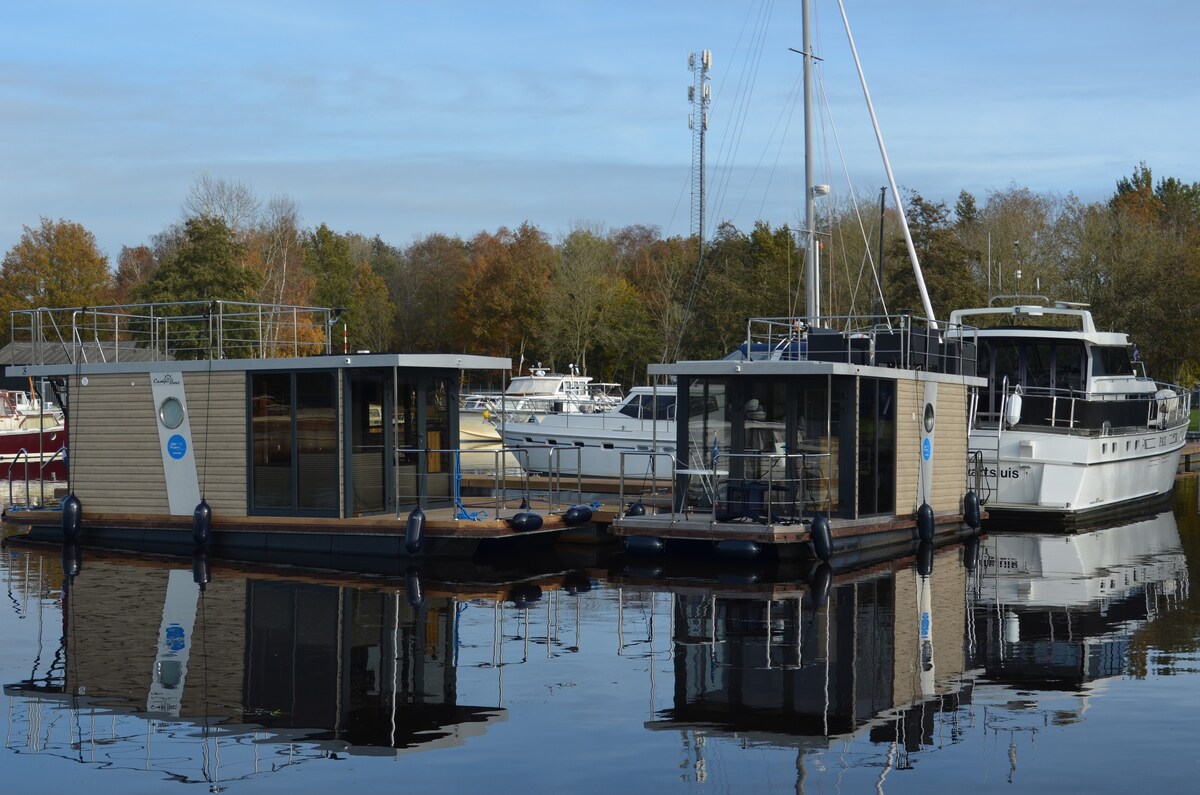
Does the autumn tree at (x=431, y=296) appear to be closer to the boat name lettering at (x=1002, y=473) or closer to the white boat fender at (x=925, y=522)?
the boat name lettering at (x=1002, y=473)

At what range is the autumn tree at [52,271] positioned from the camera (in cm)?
6456

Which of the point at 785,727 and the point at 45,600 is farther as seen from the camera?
the point at 45,600

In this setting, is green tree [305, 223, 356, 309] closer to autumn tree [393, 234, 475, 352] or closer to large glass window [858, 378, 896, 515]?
autumn tree [393, 234, 475, 352]

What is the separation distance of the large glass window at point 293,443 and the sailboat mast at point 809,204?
10539 mm

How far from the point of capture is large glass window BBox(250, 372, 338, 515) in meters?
20.5

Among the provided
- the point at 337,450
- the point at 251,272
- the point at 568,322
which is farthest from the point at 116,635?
the point at 568,322

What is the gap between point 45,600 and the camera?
17422 mm

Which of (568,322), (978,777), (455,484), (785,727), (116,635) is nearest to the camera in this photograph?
(978,777)

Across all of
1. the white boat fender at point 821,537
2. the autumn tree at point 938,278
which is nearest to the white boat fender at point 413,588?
the white boat fender at point 821,537

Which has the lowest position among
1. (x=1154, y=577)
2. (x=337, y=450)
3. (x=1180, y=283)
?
(x=1154, y=577)

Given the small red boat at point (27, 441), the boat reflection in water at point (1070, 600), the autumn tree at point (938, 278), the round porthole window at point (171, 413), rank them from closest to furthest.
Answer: the boat reflection in water at point (1070, 600) → the round porthole window at point (171, 413) → the small red boat at point (27, 441) → the autumn tree at point (938, 278)

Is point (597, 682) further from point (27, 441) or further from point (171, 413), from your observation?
point (27, 441)

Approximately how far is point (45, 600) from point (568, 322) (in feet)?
150

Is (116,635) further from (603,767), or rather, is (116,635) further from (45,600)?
(603,767)
